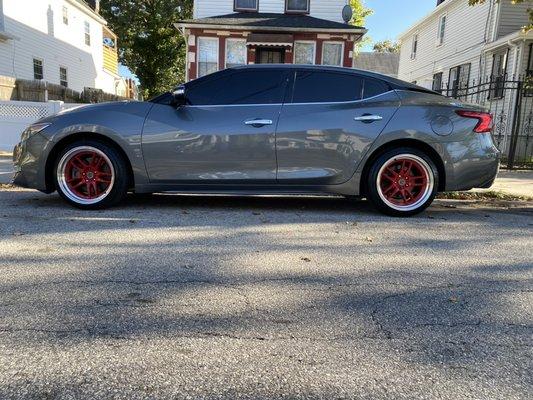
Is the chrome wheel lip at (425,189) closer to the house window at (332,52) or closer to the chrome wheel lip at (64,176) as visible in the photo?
the chrome wheel lip at (64,176)

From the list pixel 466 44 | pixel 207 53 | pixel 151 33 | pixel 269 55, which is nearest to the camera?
pixel 207 53

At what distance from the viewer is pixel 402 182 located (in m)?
5.42

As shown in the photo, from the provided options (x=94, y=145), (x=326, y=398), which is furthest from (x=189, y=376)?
(x=94, y=145)

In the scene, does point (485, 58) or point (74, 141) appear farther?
point (485, 58)

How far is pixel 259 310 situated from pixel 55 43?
79.9 ft

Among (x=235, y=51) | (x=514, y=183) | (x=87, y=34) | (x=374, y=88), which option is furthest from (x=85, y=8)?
(x=374, y=88)

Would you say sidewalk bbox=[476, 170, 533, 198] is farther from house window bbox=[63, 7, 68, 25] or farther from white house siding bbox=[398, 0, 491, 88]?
house window bbox=[63, 7, 68, 25]

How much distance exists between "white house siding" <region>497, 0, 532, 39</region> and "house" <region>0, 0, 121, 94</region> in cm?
1846

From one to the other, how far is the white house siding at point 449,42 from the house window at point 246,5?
8.82m

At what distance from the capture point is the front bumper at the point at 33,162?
16.9ft

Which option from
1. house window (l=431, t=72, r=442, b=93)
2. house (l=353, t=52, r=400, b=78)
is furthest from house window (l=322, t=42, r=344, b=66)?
house (l=353, t=52, r=400, b=78)

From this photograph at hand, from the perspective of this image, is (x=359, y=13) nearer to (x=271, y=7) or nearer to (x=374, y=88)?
(x=271, y=7)

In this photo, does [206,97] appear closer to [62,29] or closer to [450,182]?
[450,182]

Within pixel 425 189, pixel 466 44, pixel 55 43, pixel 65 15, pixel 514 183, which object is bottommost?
pixel 514 183
